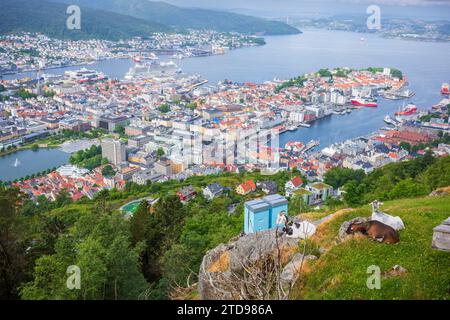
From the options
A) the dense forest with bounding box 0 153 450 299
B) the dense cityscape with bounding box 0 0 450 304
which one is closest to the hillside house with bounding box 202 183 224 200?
the dense cityscape with bounding box 0 0 450 304

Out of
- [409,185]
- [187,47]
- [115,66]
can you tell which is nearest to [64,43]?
[115,66]

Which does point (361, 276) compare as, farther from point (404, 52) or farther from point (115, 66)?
point (404, 52)

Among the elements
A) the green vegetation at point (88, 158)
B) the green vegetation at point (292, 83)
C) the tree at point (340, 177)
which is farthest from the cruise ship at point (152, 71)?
the tree at point (340, 177)

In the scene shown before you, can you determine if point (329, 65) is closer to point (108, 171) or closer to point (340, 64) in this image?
point (340, 64)

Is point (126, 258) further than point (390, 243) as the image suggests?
Yes

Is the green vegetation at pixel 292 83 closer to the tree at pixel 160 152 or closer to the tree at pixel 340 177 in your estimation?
the tree at pixel 160 152
